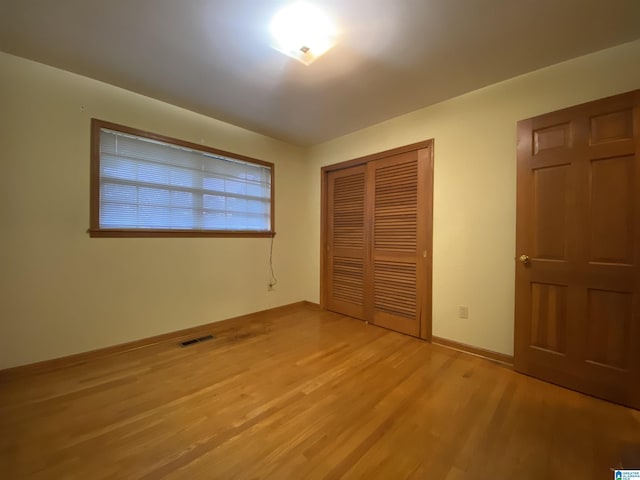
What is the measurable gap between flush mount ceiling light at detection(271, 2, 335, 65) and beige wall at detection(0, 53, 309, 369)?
5.23 feet

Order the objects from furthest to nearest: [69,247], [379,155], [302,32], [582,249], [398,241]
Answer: [379,155] < [398,241] < [69,247] < [582,249] < [302,32]

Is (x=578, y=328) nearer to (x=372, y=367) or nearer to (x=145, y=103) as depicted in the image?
(x=372, y=367)

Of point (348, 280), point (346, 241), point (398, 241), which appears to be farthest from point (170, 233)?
point (398, 241)

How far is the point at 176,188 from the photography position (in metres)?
2.78

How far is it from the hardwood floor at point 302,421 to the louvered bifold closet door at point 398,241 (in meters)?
0.62

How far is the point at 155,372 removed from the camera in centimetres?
207

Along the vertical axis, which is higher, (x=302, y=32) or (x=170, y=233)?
(x=302, y=32)

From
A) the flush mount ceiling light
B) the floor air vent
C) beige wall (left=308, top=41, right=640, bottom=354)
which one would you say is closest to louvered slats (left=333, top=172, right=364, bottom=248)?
beige wall (left=308, top=41, right=640, bottom=354)

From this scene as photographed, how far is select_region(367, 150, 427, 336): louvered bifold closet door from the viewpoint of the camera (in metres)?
2.78

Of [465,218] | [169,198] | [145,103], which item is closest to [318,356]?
[465,218]

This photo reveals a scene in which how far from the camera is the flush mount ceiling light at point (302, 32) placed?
1.54 metres

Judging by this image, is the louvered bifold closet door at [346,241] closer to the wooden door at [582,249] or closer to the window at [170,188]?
the window at [170,188]

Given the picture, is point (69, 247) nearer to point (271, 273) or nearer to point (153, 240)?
point (153, 240)

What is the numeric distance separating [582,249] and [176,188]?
362 centimetres
